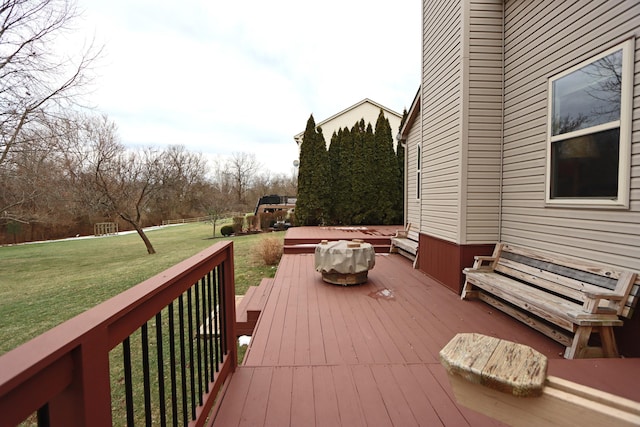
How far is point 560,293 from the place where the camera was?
2912 millimetres

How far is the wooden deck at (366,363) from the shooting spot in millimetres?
1900

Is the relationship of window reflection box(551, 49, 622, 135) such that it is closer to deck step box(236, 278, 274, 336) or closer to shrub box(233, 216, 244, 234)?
deck step box(236, 278, 274, 336)

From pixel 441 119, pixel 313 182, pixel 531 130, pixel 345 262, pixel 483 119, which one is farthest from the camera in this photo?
pixel 313 182

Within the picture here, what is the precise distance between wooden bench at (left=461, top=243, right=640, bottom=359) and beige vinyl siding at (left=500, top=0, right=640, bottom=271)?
0.15 meters

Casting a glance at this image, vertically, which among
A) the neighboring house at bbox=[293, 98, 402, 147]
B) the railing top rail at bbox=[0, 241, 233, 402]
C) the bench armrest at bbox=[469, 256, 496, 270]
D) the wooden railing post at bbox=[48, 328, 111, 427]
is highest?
the neighboring house at bbox=[293, 98, 402, 147]

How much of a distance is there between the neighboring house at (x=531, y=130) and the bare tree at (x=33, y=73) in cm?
794

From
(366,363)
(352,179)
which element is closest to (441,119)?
(366,363)

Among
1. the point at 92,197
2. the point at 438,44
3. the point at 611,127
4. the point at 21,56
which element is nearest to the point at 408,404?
the point at 611,127

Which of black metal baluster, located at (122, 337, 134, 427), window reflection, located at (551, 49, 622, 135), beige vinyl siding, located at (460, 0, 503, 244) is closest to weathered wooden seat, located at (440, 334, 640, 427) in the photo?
black metal baluster, located at (122, 337, 134, 427)

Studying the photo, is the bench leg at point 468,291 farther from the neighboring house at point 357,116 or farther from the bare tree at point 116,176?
the neighboring house at point 357,116

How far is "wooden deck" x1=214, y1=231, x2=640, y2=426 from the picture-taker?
1900 millimetres

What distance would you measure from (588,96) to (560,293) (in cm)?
190

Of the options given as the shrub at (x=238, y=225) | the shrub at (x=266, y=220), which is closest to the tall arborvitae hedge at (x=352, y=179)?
the shrub at (x=266, y=220)

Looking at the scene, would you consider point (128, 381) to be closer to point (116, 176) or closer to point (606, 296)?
point (606, 296)
